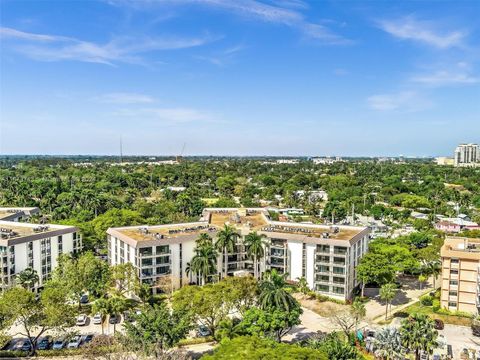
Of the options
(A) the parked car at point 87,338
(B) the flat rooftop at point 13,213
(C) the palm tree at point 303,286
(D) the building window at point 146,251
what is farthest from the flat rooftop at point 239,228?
(B) the flat rooftop at point 13,213

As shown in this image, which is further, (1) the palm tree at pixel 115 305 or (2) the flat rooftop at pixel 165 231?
(2) the flat rooftop at pixel 165 231

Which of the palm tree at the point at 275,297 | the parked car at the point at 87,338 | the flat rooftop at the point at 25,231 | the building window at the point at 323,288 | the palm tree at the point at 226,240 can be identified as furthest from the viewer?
the palm tree at the point at 226,240

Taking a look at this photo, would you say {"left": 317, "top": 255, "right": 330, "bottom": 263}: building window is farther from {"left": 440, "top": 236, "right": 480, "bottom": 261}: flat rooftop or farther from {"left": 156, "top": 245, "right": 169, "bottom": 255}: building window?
{"left": 156, "top": 245, "right": 169, "bottom": 255}: building window

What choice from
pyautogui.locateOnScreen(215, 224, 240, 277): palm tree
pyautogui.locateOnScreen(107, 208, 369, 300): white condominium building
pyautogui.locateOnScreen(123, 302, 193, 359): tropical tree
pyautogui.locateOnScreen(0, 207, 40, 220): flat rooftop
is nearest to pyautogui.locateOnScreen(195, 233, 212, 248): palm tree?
pyautogui.locateOnScreen(215, 224, 240, 277): palm tree

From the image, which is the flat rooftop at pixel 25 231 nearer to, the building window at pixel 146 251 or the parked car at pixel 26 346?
the building window at pixel 146 251

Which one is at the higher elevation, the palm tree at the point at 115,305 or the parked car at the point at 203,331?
the palm tree at the point at 115,305

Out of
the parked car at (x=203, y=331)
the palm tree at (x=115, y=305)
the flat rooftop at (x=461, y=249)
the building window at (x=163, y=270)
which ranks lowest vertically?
the parked car at (x=203, y=331)
